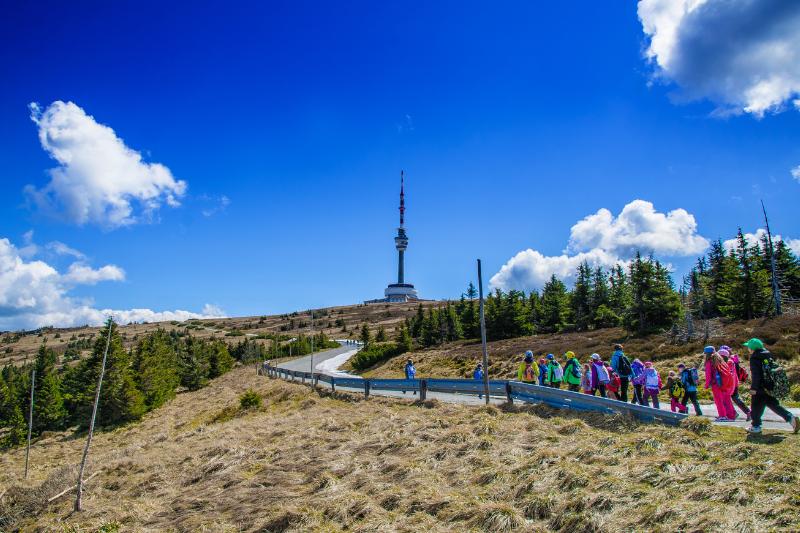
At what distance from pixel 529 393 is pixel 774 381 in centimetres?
717

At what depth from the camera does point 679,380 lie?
12359 mm

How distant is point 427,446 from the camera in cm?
1216

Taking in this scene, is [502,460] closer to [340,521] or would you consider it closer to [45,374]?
[340,521]

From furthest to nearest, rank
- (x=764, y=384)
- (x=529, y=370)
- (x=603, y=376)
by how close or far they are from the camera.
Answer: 1. (x=529, y=370)
2. (x=603, y=376)
3. (x=764, y=384)

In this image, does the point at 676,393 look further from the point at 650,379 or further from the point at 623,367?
the point at 623,367

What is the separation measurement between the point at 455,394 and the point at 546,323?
45252 mm

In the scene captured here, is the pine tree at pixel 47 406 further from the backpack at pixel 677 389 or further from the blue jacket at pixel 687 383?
the blue jacket at pixel 687 383

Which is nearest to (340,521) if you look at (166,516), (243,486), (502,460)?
(502,460)

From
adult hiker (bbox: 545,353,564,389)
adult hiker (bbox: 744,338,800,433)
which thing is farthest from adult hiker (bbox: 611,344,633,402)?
adult hiker (bbox: 744,338,800,433)

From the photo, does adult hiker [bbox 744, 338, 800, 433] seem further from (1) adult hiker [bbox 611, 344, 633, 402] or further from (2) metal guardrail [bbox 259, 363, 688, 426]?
(1) adult hiker [bbox 611, 344, 633, 402]

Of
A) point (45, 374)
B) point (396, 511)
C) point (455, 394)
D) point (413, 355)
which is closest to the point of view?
point (396, 511)

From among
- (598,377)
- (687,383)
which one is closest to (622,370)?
(598,377)

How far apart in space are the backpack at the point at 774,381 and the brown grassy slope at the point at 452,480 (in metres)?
0.78

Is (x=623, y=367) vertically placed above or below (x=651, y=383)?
above
